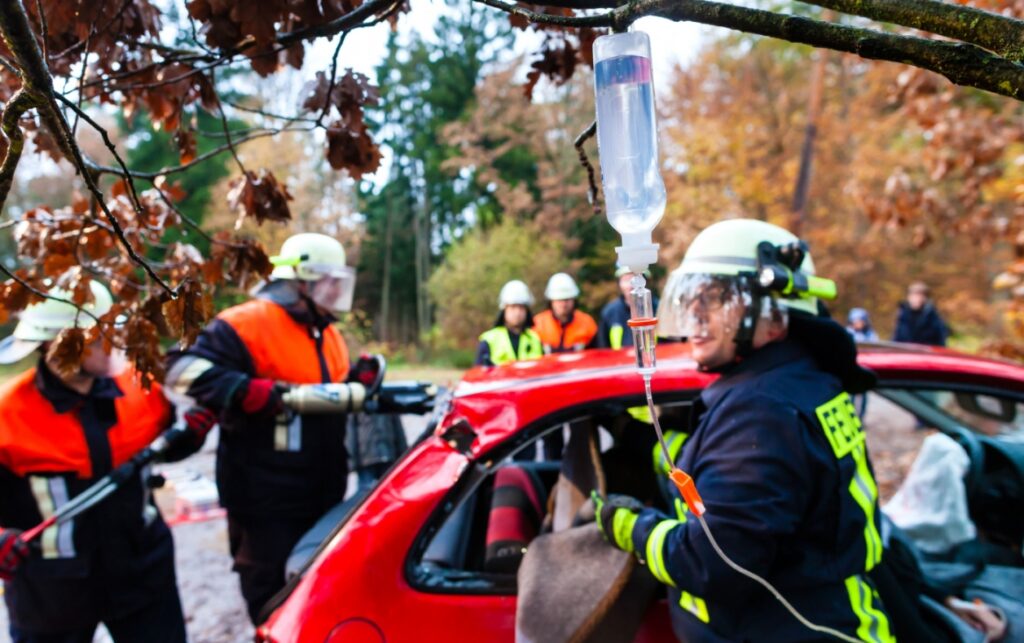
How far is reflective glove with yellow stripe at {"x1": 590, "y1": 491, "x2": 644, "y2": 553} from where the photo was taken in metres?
1.57

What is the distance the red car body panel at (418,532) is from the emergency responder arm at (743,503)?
33cm

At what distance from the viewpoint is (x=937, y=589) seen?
7.02 ft

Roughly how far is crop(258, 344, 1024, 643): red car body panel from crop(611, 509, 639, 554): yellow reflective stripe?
0.83ft

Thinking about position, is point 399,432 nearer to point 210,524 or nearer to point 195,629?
point 195,629

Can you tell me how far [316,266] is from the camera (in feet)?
9.82

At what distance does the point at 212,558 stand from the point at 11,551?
2639mm

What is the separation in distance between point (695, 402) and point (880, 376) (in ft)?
2.89

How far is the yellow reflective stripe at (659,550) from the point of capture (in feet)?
4.75

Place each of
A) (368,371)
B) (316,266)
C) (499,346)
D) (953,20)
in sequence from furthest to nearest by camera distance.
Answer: (499,346) → (368,371) → (316,266) → (953,20)

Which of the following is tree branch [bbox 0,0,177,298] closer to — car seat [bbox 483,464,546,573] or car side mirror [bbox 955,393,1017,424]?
car seat [bbox 483,464,546,573]

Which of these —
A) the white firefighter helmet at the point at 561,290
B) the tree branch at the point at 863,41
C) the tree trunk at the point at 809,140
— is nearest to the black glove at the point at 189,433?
the tree branch at the point at 863,41

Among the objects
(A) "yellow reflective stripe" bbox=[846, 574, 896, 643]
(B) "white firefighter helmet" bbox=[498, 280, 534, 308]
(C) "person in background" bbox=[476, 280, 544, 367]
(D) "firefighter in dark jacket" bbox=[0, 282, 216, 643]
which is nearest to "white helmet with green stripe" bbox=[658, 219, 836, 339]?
(A) "yellow reflective stripe" bbox=[846, 574, 896, 643]

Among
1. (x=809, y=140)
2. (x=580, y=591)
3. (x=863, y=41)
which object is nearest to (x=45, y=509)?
(x=580, y=591)

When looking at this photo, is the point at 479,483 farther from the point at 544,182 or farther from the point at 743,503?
the point at 544,182
